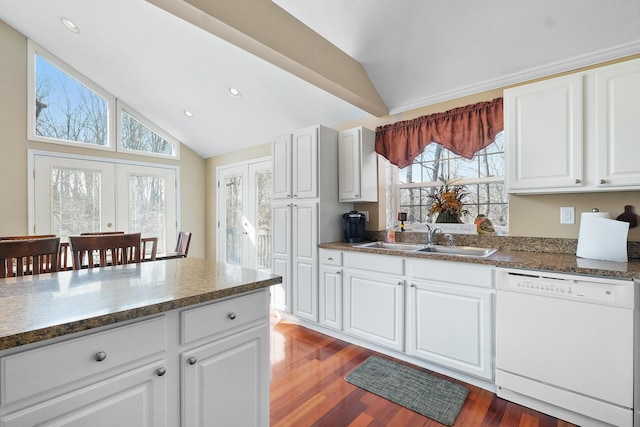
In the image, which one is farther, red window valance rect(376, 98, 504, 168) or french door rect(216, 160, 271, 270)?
french door rect(216, 160, 271, 270)

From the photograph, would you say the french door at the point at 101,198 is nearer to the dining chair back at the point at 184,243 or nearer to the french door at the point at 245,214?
the french door at the point at 245,214

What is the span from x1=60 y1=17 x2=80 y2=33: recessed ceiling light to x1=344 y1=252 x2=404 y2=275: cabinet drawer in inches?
151

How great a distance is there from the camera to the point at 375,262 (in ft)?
8.41

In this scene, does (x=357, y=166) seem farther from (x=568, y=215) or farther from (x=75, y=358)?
(x=75, y=358)

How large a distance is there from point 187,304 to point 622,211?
2705 millimetres

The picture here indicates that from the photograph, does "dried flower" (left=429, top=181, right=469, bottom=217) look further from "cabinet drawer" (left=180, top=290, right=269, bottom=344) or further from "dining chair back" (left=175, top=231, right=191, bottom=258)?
"dining chair back" (left=175, top=231, right=191, bottom=258)

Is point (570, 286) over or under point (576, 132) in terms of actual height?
under

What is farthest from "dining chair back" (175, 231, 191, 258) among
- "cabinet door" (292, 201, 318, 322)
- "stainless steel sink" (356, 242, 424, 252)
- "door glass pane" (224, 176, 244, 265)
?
"stainless steel sink" (356, 242, 424, 252)

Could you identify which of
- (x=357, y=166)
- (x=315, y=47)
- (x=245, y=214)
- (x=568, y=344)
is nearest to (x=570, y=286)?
(x=568, y=344)

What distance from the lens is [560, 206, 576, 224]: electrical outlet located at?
222cm

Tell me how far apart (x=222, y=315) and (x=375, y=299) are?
1.63 m

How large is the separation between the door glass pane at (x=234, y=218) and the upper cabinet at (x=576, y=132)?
384cm

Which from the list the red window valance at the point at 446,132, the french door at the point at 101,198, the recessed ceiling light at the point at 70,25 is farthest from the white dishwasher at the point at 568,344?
the french door at the point at 101,198

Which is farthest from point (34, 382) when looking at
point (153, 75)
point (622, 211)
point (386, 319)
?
point (153, 75)
